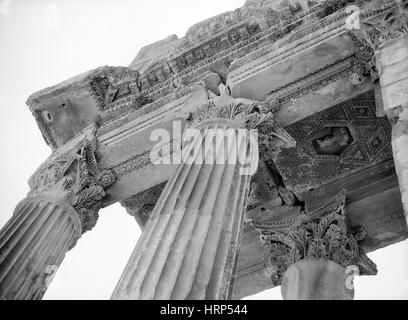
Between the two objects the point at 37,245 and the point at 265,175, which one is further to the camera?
the point at 265,175

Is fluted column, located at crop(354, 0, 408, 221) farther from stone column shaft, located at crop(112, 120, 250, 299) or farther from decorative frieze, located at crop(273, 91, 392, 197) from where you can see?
stone column shaft, located at crop(112, 120, 250, 299)

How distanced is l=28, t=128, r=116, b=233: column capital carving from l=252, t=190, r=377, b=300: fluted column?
12.8 feet

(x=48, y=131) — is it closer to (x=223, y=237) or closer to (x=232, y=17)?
(x=232, y=17)

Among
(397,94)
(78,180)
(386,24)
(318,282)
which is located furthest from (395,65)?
(78,180)

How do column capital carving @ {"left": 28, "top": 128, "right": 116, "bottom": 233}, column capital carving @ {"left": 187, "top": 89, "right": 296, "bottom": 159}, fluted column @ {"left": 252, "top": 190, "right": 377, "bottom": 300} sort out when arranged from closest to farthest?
column capital carving @ {"left": 187, "top": 89, "right": 296, "bottom": 159}, fluted column @ {"left": 252, "top": 190, "right": 377, "bottom": 300}, column capital carving @ {"left": 28, "top": 128, "right": 116, "bottom": 233}

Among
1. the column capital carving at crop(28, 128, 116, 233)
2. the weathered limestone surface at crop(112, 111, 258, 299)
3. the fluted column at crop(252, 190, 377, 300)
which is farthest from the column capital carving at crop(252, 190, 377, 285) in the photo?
the column capital carving at crop(28, 128, 116, 233)

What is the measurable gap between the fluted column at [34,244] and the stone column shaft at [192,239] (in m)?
2.85

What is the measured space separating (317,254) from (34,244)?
18.2ft

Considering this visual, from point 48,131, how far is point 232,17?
5.40 metres

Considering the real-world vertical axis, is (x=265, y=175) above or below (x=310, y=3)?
below

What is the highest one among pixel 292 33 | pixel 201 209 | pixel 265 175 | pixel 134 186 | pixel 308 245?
pixel 292 33

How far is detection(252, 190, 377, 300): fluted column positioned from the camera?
11016mm

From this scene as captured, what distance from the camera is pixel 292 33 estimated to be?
11805mm
